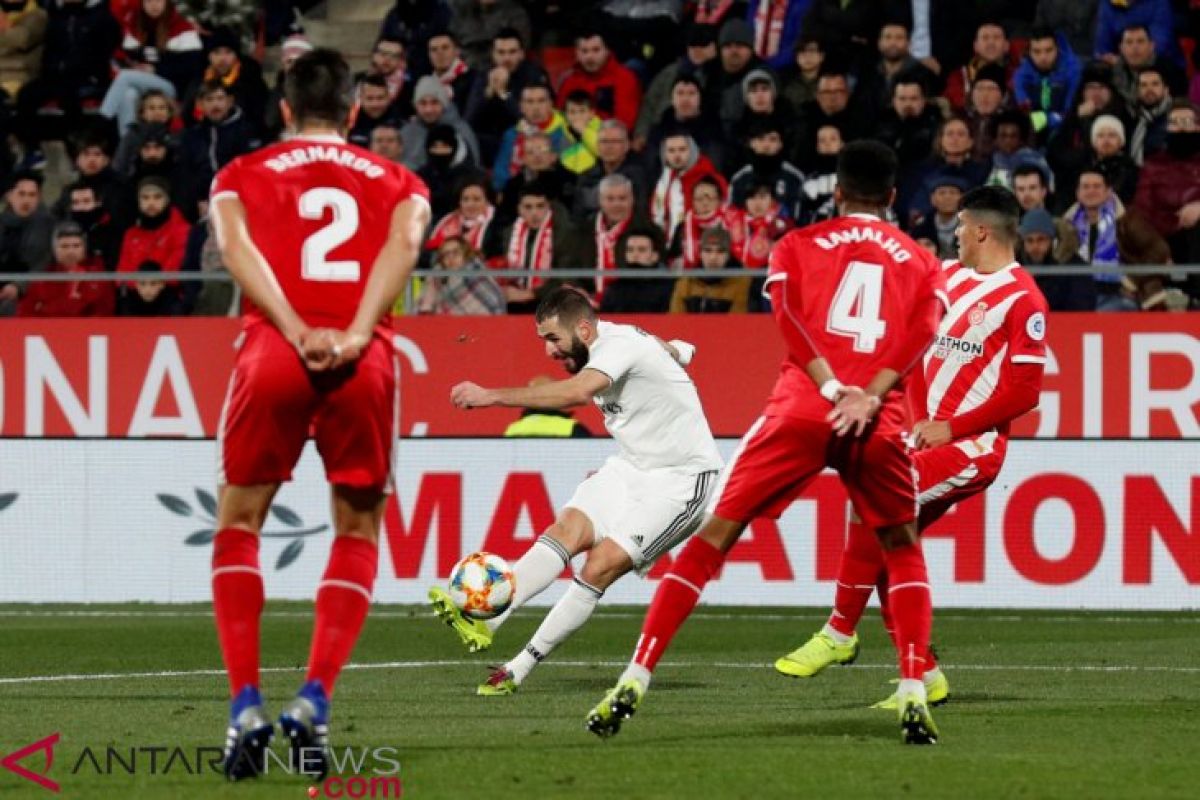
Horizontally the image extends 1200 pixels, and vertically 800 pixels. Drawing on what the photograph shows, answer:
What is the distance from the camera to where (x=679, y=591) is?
8.59 meters

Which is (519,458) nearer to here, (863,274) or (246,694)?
(863,274)

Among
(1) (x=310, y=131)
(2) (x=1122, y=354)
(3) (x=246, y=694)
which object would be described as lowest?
(2) (x=1122, y=354)

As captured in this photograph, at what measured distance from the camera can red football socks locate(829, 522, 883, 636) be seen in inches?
412

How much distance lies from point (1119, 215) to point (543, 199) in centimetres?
447

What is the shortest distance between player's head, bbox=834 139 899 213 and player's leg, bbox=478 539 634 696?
9.05 ft

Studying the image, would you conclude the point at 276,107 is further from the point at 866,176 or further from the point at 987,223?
the point at 866,176

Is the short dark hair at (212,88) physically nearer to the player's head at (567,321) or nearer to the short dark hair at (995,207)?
the player's head at (567,321)

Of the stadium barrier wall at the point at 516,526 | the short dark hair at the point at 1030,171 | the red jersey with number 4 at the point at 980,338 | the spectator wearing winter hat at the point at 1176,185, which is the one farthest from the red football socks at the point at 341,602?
the spectator wearing winter hat at the point at 1176,185

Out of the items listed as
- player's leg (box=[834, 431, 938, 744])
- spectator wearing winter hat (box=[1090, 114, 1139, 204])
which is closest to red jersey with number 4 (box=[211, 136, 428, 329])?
player's leg (box=[834, 431, 938, 744])

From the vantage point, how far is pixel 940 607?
1634 cm

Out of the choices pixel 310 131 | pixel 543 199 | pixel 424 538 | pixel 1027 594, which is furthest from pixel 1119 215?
Answer: pixel 310 131

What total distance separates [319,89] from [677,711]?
3.31 meters

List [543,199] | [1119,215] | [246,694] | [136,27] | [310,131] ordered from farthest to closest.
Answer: [136,27] → [543,199] → [1119,215] → [310,131] → [246,694]

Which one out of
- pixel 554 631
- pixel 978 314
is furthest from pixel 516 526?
pixel 978 314
